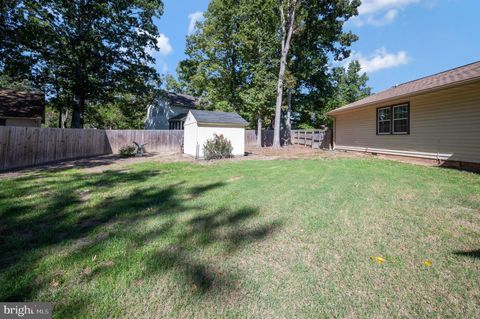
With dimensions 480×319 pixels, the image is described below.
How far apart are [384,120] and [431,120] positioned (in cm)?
275

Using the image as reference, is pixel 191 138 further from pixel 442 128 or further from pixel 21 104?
pixel 21 104

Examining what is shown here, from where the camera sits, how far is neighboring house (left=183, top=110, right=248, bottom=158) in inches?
509

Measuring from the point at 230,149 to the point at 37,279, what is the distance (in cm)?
A: 1146

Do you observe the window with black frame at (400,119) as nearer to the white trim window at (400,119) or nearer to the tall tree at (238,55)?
the white trim window at (400,119)

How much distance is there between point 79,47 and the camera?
52.6ft

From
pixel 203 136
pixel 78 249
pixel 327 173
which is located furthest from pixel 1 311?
pixel 203 136

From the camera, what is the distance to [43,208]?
4406 millimetres

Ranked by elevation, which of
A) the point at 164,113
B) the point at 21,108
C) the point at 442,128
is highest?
the point at 164,113

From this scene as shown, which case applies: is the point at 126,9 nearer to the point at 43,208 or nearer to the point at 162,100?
the point at 162,100

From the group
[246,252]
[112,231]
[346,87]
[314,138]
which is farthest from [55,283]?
[346,87]

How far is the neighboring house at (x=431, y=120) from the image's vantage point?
27.1 ft

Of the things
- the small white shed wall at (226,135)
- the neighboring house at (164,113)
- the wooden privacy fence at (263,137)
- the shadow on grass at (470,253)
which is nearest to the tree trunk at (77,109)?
the neighboring house at (164,113)

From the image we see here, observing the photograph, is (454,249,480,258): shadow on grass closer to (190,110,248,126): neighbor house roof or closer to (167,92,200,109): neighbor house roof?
(190,110,248,126): neighbor house roof

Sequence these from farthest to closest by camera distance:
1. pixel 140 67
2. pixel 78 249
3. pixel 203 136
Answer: pixel 140 67, pixel 203 136, pixel 78 249
